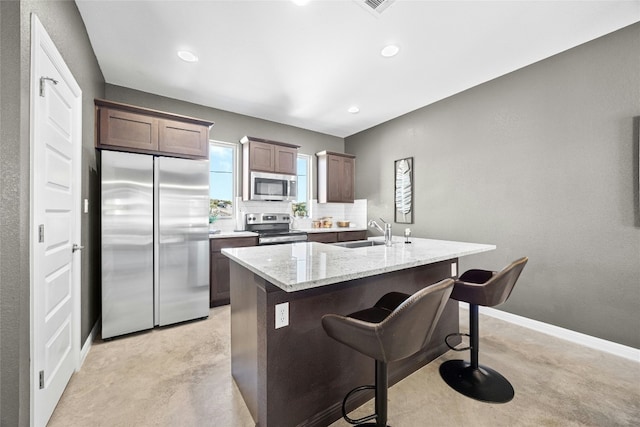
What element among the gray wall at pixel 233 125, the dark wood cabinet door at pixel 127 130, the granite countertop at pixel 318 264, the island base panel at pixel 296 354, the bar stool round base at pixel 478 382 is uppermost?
the gray wall at pixel 233 125

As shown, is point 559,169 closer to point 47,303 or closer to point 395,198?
point 395,198

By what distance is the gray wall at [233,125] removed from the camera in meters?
3.42

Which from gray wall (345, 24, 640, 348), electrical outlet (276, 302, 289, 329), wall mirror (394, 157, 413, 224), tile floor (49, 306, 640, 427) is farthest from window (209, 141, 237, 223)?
gray wall (345, 24, 640, 348)

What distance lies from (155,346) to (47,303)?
47.7 inches

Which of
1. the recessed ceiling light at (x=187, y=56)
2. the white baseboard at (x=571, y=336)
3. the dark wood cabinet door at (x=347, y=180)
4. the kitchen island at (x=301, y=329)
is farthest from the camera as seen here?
the dark wood cabinet door at (x=347, y=180)

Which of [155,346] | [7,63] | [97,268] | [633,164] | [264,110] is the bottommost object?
[155,346]

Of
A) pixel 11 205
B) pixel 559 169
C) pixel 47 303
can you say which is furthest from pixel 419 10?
pixel 47 303

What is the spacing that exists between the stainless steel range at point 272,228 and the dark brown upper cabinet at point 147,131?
4.55 ft

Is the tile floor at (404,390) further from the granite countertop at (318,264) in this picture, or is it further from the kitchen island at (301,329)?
the granite countertop at (318,264)

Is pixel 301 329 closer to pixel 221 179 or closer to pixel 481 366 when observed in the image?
pixel 481 366

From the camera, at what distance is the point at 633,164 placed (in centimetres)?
225

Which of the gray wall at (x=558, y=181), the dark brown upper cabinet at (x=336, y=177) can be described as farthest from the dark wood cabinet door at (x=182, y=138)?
the gray wall at (x=558, y=181)

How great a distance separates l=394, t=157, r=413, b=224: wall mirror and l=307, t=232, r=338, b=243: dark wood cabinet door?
1.12 meters

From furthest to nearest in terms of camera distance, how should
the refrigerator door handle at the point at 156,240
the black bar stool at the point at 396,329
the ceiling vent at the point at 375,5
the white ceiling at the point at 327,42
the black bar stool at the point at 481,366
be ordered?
the refrigerator door handle at the point at 156,240 → the white ceiling at the point at 327,42 → the ceiling vent at the point at 375,5 → the black bar stool at the point at 481,366 → the black bar stool at the point at 396,329
